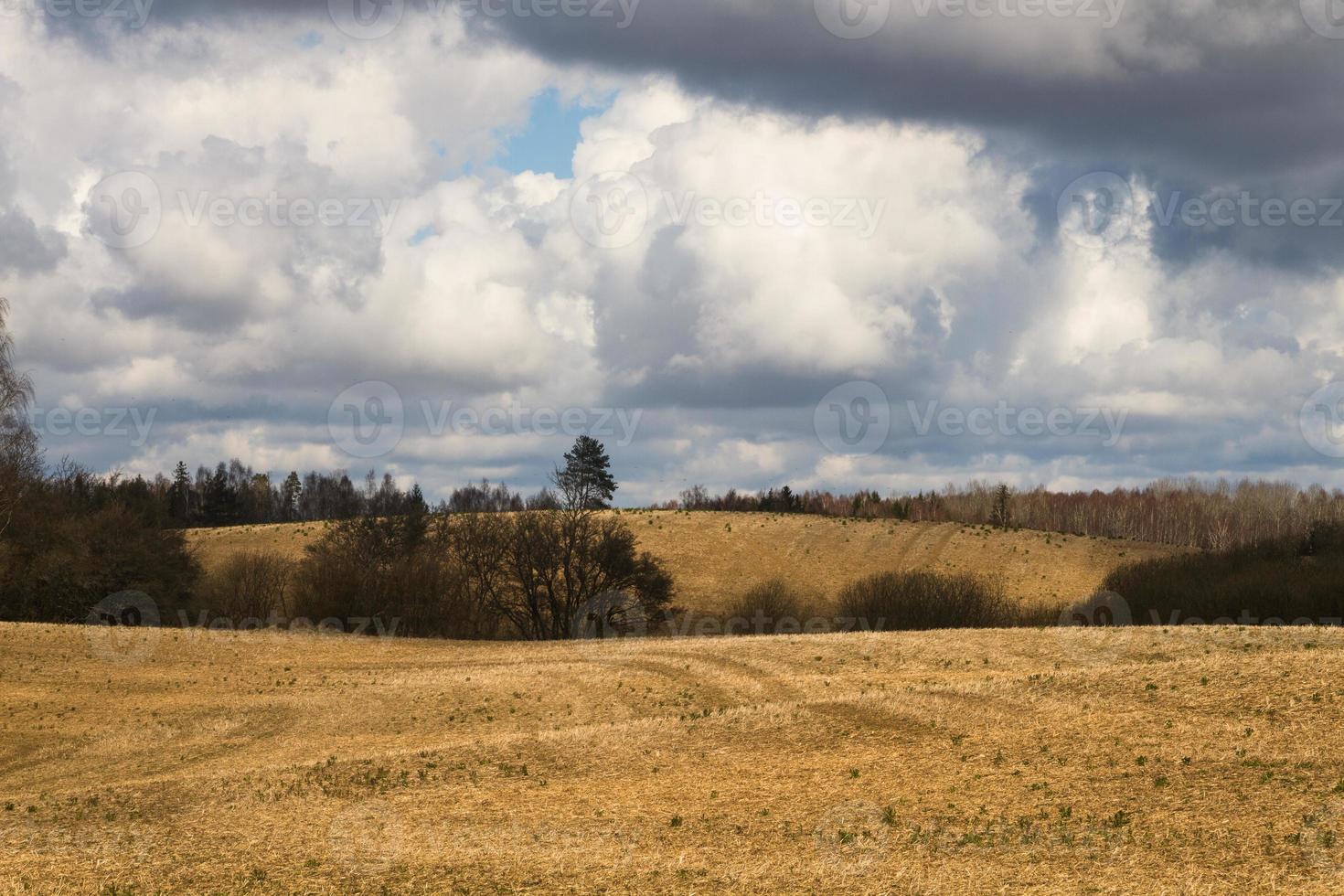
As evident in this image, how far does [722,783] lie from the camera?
23.7 metres

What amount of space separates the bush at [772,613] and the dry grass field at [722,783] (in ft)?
106

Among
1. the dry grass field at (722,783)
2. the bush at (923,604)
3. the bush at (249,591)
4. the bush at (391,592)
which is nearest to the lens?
the dry grass field at (722,783)

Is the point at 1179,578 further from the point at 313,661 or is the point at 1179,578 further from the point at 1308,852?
the point at 1308,852

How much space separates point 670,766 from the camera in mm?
25531

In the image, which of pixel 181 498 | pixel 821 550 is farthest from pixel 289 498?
pixel 821 550

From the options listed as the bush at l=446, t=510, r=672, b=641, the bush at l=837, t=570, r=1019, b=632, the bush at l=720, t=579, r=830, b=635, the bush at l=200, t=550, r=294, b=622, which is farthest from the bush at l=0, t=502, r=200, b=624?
the bush at l=837, t=570, r=1019, b=632

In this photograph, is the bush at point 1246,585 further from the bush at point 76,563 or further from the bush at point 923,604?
the bush at point 76,563

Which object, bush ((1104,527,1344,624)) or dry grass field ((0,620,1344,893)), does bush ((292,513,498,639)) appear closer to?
dry grass field ((0,620,1344,893))

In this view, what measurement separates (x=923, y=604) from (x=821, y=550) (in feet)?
99.9

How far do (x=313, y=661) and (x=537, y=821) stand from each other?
103 ft

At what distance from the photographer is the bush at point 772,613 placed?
73312 millimetres

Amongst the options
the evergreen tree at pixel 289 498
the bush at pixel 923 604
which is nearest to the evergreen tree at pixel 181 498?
the evergreen tree at pixel 289 498

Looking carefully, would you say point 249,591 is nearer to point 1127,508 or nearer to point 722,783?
point 722,783

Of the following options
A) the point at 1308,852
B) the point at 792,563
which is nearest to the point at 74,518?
the point at 792,563
